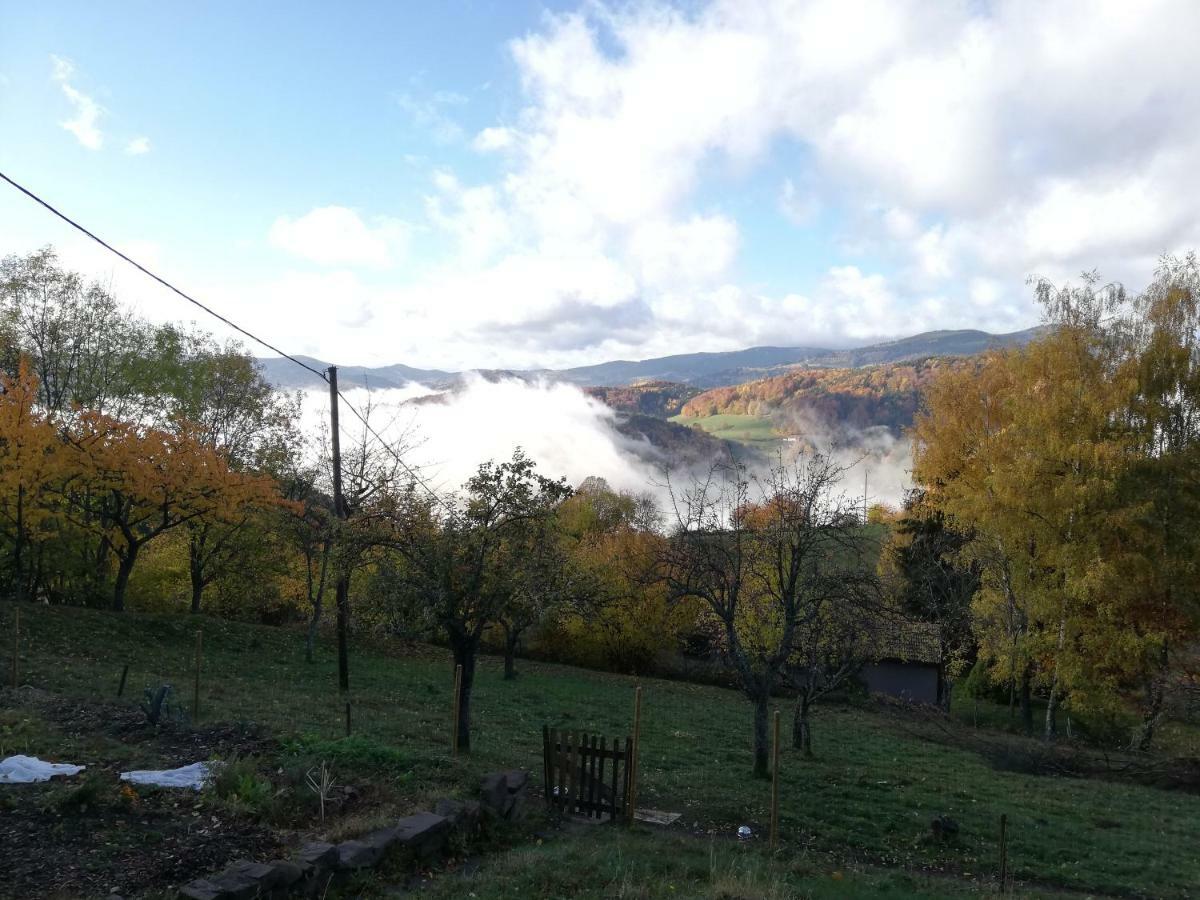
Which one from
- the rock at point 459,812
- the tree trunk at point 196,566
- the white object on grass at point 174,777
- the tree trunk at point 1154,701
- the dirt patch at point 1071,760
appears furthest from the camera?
the tree trunk at point 196,566

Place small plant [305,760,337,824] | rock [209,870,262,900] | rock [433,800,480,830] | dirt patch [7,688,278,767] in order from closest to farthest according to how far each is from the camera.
Answer: 1. rock [209,870,262,900]
2. rock [433,800,480,830]
3. small plant [305,760,337,824]
4. dirt patch [7,688,278,767]

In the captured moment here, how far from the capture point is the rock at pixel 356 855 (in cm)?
834

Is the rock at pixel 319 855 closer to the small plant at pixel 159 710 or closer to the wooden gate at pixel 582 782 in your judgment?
the wooden gate at pixel 582 782

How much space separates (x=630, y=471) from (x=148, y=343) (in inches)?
5347

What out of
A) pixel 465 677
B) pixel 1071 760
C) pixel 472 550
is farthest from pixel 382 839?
pixel 1071 760

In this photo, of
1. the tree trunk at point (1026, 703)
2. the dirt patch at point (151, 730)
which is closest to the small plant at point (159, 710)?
the dirt patch at point (151, 730)

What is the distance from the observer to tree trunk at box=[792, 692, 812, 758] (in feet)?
68.6

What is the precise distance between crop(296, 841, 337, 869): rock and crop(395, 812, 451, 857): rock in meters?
1.00

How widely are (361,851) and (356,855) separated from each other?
0.30 ft

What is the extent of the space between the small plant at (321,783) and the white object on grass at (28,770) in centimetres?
303

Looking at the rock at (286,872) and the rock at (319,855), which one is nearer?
the rock at (286,872)

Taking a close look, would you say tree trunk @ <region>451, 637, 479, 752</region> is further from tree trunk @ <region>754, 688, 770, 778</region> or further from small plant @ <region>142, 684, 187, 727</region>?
tree trunk @ <region>754, 688, 770, 778</region>

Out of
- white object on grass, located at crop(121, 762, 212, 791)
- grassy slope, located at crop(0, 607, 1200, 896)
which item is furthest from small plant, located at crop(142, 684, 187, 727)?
white object on grass, located at crop(121, 762, 212, 791)

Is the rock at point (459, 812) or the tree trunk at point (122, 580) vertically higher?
the tree trunk at point (122, 580)
